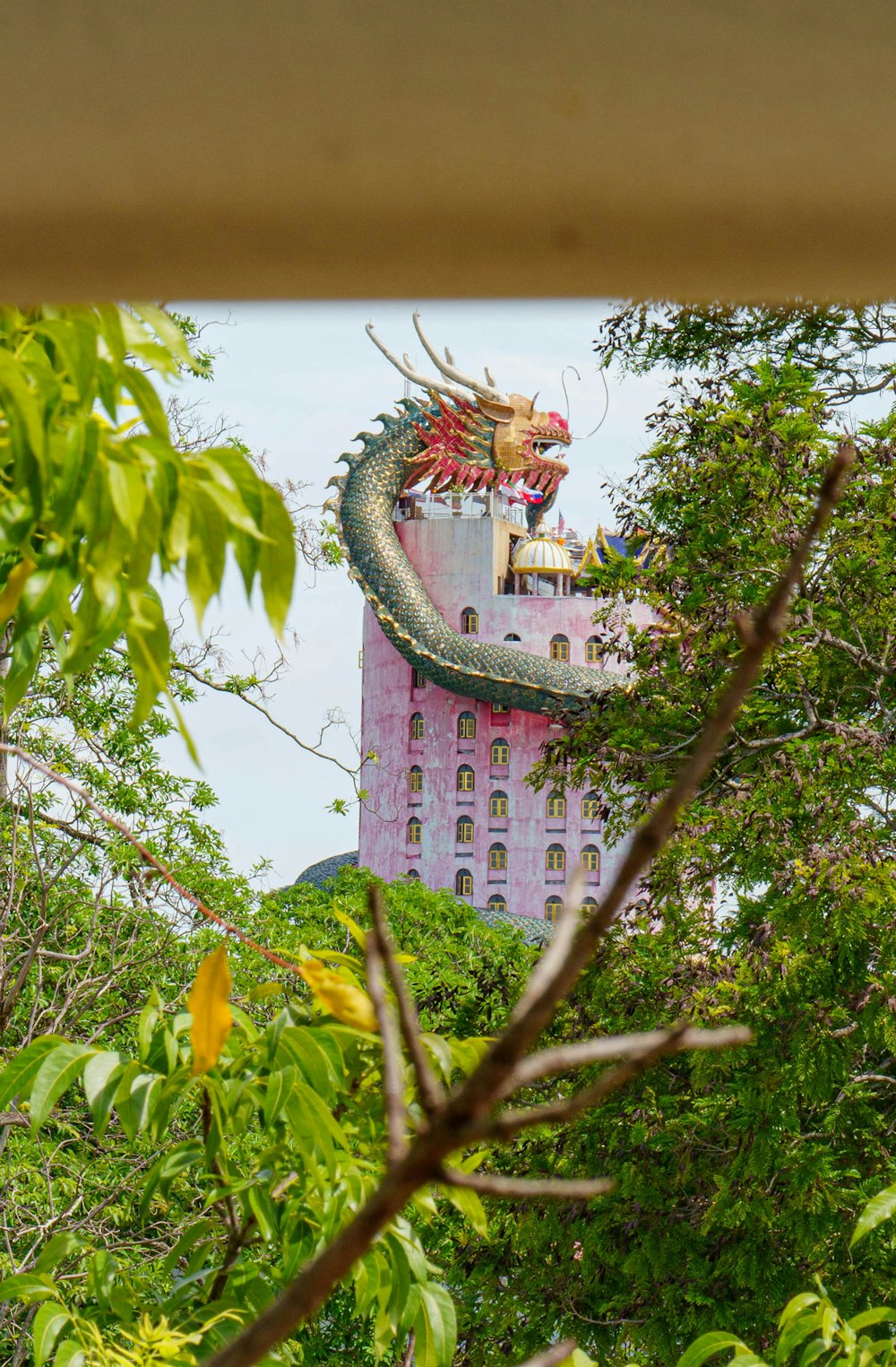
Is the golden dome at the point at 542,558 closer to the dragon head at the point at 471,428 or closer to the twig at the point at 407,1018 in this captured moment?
the dragon head at the point at 471,428

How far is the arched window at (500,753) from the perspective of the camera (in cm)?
2873

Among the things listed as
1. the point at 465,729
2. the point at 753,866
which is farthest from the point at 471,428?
the point at 753,866

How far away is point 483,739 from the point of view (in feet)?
94.5

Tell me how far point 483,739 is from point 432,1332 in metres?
26.5

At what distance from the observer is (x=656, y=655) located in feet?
27.6

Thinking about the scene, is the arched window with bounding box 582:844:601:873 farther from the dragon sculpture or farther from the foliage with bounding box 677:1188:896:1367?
the foliage with bounding box 677:1188:896:1367

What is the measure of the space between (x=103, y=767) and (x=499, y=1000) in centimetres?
342

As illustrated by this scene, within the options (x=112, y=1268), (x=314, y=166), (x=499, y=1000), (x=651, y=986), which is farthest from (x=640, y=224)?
(x=499, y=1000)

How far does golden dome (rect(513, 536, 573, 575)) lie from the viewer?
28.5 meters

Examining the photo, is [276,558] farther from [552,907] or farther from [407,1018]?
[552,907]

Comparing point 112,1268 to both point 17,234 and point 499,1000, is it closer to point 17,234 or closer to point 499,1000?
point 17,234

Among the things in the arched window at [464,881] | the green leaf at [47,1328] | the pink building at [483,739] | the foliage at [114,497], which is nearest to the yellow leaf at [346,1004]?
the foliage at [114,497]

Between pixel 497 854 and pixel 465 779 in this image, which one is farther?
pixel 465 779

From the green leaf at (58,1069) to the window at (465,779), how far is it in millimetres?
26756
